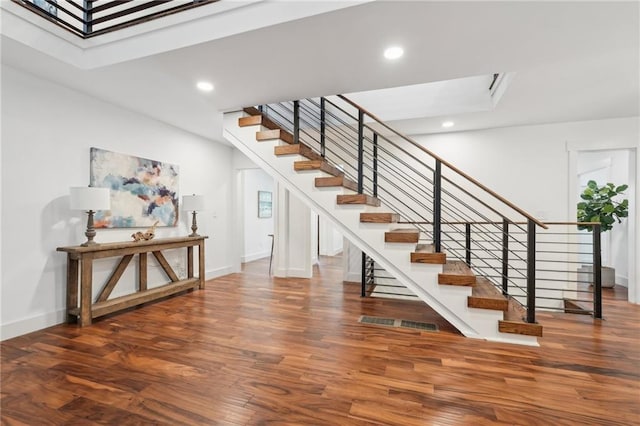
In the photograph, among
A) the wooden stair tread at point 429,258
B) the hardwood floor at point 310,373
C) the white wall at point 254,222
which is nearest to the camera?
the hardwood floor at point 310,373

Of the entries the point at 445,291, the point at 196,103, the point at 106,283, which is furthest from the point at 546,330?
the point at 106,283

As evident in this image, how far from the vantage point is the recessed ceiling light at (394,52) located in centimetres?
235

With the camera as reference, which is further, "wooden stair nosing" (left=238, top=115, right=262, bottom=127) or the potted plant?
the potted plant

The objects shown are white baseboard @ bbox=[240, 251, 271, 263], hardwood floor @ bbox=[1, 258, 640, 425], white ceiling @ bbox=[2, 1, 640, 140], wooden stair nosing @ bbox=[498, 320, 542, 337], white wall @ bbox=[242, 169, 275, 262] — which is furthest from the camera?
white wall @ bbox=[242, 169, 275, 262]

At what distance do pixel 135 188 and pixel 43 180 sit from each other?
39.5 inches

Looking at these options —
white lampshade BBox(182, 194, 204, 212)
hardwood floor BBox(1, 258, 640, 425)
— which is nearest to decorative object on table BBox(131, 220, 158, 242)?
white lampshade BBox(182, 194, 204, 212)

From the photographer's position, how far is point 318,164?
3.33 meters

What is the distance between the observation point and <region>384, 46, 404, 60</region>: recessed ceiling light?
92.7 inches

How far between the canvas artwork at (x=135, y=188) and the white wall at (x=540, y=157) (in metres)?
4.15

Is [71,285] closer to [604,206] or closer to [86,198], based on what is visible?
[86,198]

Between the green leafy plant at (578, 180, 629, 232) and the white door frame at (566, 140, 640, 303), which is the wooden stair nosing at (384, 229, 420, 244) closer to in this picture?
the white door frame at (566, 140, 640, 303)

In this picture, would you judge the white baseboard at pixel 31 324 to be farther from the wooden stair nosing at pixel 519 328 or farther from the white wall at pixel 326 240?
the white wall at pixel 326 240

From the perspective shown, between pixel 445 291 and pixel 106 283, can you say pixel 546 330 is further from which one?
pixel 106 283

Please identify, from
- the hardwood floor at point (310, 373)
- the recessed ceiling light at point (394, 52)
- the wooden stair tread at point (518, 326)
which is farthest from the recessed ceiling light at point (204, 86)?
the wooden stair tread at point (518, 326)
